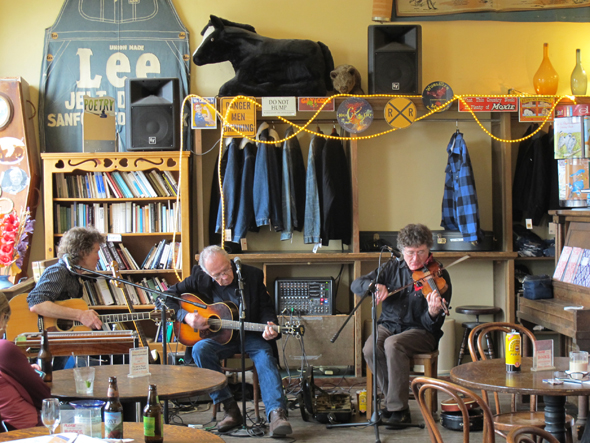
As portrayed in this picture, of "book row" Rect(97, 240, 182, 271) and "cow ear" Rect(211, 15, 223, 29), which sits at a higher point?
"cow ear" Rect(211, 15, 223, 29)

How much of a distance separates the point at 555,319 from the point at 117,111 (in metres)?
3.49

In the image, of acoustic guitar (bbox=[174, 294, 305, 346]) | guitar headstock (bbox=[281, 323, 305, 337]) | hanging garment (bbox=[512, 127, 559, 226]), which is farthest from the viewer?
hanging garment (bbox=[512, 127, 559, 226])

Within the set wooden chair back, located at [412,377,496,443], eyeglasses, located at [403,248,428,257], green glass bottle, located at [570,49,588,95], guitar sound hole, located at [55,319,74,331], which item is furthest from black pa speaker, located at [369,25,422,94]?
wooden chair back, located at [412,377,496,443]

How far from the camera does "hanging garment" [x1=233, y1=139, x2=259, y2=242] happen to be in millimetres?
4496

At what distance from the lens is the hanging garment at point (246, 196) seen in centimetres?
450

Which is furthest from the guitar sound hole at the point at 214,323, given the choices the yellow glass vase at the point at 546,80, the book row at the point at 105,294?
the yellow glass vase at the point at 546,80

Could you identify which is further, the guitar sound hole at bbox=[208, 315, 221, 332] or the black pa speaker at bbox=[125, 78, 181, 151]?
the black pa speaker at bbox=[125, 78, 181, 151]

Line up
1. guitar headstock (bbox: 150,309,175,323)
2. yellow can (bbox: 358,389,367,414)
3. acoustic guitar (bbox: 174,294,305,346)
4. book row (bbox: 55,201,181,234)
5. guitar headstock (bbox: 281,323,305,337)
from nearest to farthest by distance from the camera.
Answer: guitar headstock (bbox: 150,309,175,323) < guitar headstock (bbox: 281,323,305,337) < acoustic guitar (bbox: 174,294,305,346) < yellow can (bbox: 358,389,367,414) < book row (bbox: 55,201,181,234)

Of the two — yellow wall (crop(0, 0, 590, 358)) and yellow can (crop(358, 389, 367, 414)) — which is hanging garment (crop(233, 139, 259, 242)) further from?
yellow can (crop(358, 389, 367, 414))

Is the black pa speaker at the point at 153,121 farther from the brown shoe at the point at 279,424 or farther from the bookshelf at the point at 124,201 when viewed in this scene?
the brown shoe at the point at 279,424

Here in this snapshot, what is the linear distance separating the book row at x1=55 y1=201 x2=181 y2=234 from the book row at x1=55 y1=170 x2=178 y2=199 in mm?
83

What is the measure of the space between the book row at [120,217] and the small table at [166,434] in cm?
273

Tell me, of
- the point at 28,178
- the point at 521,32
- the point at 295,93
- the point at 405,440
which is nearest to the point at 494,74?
the point at 521,32

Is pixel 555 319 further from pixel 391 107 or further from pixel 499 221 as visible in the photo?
pixel 391 107
